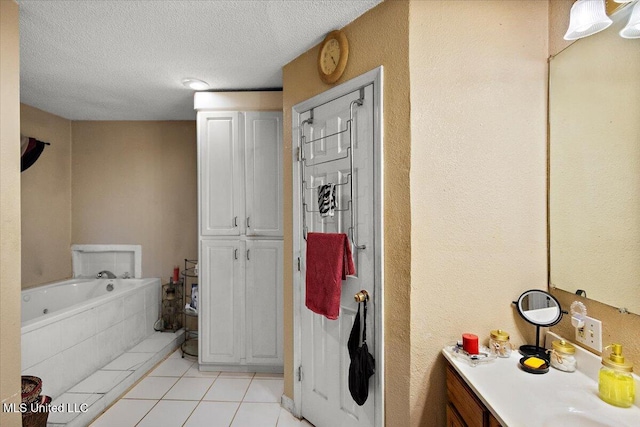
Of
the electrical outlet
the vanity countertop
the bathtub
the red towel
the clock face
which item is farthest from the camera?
the bathtub

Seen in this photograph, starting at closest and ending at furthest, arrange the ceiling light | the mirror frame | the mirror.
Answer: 1. the mirror
2. the mirror frame
3. the ceiling light

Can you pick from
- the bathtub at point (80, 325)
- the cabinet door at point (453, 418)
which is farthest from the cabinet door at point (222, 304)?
the cabinet door at point (453, 418)

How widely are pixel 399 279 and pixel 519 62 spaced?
1154 mm

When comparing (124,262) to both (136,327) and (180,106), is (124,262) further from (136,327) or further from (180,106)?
(180,106)

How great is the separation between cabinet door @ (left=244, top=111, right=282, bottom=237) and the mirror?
1858 millimetres

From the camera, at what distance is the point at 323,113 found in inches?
74.7

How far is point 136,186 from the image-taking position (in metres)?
3.49

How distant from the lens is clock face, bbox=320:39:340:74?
5.84ft

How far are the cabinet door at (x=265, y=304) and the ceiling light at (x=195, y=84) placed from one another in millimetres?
1365

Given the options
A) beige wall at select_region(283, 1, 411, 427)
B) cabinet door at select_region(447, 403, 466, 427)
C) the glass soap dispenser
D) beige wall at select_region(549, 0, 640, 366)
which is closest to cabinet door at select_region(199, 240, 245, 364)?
beige wall at select_region(283, 1, 411, 427)

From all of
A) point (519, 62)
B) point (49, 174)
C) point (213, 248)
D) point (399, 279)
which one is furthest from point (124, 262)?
point (519, 62)

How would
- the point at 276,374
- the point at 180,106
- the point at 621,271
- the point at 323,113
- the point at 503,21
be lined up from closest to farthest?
1. the point at 621,271
2. the point at 503,21
3. the point at 323,113
4. the point at 276,374
5. the point at 180,106

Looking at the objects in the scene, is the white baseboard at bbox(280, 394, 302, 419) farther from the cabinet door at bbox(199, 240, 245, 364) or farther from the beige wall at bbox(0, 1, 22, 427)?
the beige wall at bbox(0, 1, 22, 427)

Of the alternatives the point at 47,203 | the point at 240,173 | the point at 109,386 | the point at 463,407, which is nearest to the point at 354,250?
the point at 463,407
